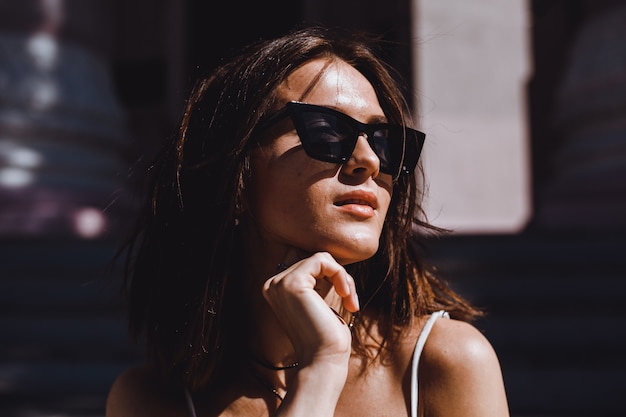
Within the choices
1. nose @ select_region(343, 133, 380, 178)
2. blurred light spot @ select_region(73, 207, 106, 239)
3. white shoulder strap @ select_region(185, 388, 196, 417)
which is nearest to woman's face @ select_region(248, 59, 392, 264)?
nose @ select_region(343, 133, 380, 178)

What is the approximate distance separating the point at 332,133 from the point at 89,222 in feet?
18.3

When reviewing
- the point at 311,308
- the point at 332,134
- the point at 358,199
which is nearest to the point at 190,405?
the point at 311,308

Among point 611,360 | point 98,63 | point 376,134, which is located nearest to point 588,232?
point 611,360

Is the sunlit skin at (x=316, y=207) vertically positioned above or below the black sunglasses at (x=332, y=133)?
below

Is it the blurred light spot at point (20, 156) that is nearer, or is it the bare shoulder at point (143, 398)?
the bare shoulder at point (143, 398)

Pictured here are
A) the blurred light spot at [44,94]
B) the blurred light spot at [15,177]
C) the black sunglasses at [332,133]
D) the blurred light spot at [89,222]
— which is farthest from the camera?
the blurred light spot at [44,94]

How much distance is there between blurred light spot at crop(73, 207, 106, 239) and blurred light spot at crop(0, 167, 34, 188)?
0.55 m

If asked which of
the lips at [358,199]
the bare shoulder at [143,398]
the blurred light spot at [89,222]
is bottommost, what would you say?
the blurred light spot at [89,222]

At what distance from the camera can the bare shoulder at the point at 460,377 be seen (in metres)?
1.70

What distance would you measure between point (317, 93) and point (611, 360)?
3437 millimetres

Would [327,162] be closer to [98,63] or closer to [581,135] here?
[581,135]

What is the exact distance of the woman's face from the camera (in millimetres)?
1709

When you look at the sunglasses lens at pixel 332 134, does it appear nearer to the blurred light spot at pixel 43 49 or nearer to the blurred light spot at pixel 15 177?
the blurred light spot at pixel 15 177

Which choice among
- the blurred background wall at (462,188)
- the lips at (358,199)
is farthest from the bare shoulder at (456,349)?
the blurred background wall at (462,188)
